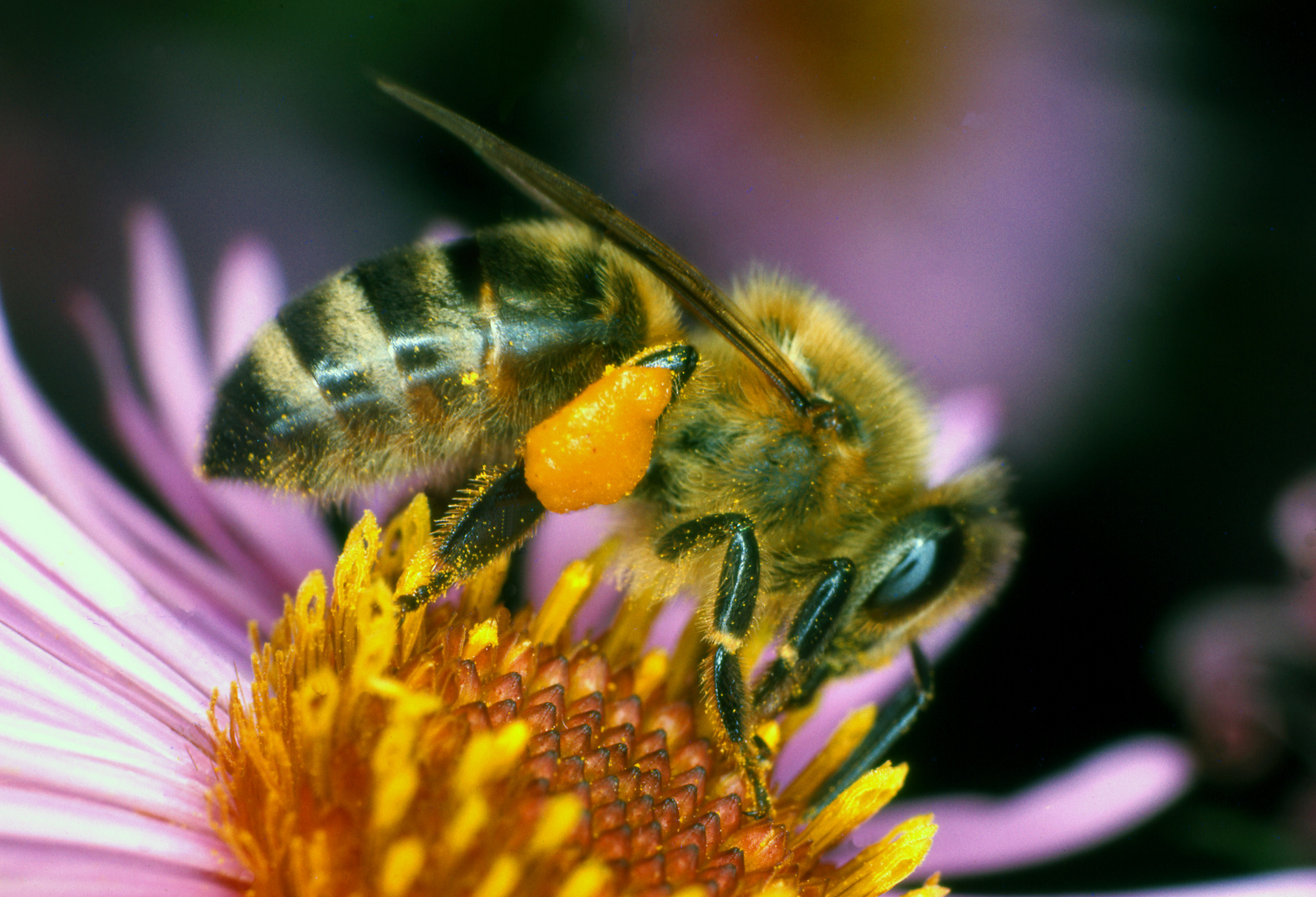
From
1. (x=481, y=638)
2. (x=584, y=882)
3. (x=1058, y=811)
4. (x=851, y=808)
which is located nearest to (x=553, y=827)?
(x=584, y=882)

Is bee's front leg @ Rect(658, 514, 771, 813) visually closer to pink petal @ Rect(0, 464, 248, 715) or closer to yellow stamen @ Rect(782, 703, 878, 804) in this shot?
yellow stamen @ Rect(782, 703, 878, 804)

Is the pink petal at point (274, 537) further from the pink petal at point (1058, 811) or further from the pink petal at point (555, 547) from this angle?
the pink petal at point (1058, 811)

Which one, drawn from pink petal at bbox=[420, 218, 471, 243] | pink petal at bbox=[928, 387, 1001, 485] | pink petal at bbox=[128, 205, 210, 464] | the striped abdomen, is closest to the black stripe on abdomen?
the striped abdomen

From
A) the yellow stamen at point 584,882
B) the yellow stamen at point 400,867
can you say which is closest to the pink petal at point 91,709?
the yellow stamen at point 400,867

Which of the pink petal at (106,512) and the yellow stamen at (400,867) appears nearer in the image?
the yellow stamen at (400,867)

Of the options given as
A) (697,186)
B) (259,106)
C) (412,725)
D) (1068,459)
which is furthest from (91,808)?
(697,186)

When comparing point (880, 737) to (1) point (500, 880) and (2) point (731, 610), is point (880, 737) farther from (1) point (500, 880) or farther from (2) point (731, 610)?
(1) point (500, 880)
